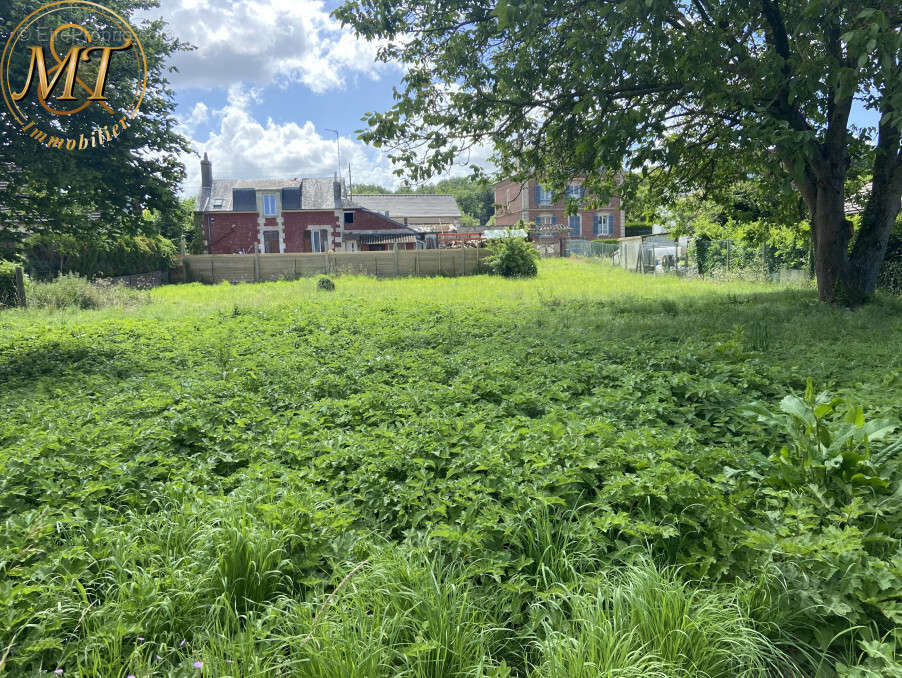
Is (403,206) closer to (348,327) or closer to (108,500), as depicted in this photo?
(348,327)

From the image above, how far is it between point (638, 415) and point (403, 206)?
195 ft

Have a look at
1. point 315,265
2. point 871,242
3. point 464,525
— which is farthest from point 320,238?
point 464,525

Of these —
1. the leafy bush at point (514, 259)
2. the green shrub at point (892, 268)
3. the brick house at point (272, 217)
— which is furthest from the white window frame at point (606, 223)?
the green shrub at point (892, 268)

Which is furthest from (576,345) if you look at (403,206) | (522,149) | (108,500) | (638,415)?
(403,206)

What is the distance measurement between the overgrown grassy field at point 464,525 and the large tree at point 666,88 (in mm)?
4906

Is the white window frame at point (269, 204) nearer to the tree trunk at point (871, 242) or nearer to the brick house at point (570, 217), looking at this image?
the brick house at point (570, 217)

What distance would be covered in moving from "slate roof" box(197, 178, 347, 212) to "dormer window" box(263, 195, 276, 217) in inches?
24.2

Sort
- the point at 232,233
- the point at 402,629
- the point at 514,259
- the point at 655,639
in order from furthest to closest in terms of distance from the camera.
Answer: the point at 232,233
the point at 514,259
the point at 402,629
the point at 655,639

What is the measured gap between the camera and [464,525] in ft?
10.6

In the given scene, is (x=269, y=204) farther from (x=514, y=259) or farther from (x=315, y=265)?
(x=514, y=259)

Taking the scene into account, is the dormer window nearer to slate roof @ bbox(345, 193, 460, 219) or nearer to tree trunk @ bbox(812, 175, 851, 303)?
slate roof @ bbox(345, 193, 460, 219)

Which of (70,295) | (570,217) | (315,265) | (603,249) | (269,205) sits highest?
(570,217)

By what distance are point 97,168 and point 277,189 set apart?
32.1 meters

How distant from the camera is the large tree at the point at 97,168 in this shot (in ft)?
28.5
